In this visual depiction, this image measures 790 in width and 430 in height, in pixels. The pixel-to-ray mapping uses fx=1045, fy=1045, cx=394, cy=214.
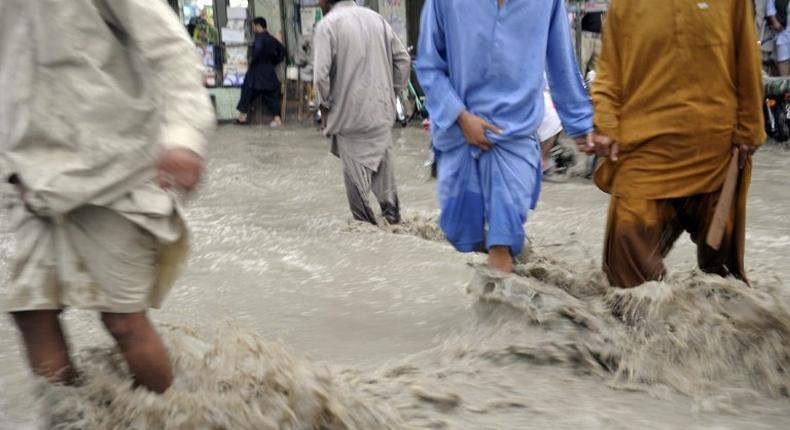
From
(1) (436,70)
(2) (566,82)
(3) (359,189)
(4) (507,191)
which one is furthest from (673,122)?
(3) (359,189)

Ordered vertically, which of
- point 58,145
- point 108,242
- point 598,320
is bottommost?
point 598,320

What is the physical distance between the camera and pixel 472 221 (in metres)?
4.10

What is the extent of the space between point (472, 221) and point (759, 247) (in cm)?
233

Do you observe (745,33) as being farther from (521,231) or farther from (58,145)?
Result: (58,145)

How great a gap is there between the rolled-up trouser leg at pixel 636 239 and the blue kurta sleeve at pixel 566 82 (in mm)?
377

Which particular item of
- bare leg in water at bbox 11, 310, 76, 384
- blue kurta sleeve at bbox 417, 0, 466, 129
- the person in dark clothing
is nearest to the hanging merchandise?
the person in dark clothing

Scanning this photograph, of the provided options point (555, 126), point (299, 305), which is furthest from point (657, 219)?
point (555, 126)

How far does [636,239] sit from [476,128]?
0.72 metres

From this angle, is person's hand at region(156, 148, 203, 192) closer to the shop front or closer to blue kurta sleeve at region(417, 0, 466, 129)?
blue kurta sleeve at region(417, 0, 466, 129)

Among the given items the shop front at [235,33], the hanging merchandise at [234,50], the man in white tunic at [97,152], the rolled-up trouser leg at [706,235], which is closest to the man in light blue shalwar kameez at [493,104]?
the rolled-up trouser leg at [706,235]

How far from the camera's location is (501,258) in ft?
13.2

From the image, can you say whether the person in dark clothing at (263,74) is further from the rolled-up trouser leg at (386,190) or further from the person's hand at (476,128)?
the person's hand at (476,128)

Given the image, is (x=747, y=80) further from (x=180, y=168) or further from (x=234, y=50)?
(x=234, y=50)

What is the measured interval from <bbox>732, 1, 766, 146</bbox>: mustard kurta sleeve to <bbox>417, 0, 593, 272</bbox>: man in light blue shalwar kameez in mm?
593
